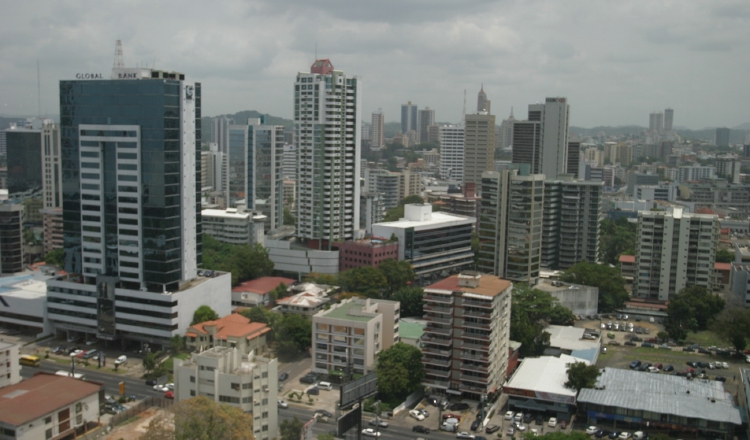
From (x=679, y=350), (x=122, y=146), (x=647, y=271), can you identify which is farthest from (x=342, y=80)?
(x=679, y=350)

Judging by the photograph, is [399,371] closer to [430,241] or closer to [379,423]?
[379,423]

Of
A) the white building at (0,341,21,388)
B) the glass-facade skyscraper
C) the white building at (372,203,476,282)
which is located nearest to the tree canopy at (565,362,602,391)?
the glass-facade skyscraper

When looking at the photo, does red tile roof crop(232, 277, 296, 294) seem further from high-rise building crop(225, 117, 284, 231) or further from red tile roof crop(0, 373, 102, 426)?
red tile roof crop(0, 373, 102, 426)

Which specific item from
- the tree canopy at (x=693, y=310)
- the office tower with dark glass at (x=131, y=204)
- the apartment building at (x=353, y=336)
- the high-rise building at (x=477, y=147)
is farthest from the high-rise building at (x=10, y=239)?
the high-rise building at (x=477, y=147)

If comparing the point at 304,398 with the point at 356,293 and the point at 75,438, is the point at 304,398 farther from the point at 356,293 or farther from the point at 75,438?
the point at 356,293

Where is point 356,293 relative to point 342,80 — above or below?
below

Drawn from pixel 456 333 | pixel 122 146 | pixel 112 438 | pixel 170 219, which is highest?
pixel 122 146
